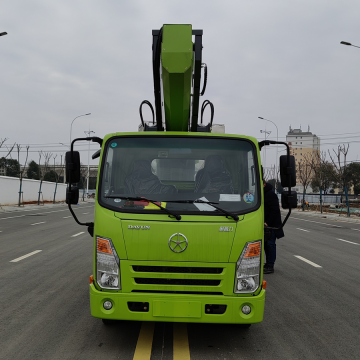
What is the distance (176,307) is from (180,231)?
0.70 metres

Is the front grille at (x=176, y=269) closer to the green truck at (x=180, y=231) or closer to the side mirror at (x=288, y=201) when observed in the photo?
the green truck at (x=180, y=231)

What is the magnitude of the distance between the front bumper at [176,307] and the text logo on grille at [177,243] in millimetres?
425

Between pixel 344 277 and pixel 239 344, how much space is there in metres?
4.47

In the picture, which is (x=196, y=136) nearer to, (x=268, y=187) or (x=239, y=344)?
(x=239, y=344)

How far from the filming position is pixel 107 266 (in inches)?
160

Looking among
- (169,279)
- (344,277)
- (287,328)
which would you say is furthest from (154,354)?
(344,277)

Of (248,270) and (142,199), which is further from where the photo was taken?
(142,199)

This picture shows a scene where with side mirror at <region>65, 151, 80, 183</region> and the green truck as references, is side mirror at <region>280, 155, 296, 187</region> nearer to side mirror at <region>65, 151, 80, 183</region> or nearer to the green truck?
the green truck

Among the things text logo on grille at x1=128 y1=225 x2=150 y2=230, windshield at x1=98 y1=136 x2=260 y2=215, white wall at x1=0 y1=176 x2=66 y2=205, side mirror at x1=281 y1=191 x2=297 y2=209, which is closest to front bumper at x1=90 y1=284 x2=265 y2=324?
text logo on grille at x1=128 y1=225 x2=150 y2=230

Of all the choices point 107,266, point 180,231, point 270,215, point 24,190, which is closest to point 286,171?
point 180,231

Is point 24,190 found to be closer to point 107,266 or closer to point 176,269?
point 107,266

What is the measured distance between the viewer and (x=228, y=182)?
4.66 metres

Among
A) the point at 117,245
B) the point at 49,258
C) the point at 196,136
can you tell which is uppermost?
the point at 196,136

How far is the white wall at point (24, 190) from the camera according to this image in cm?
3362
